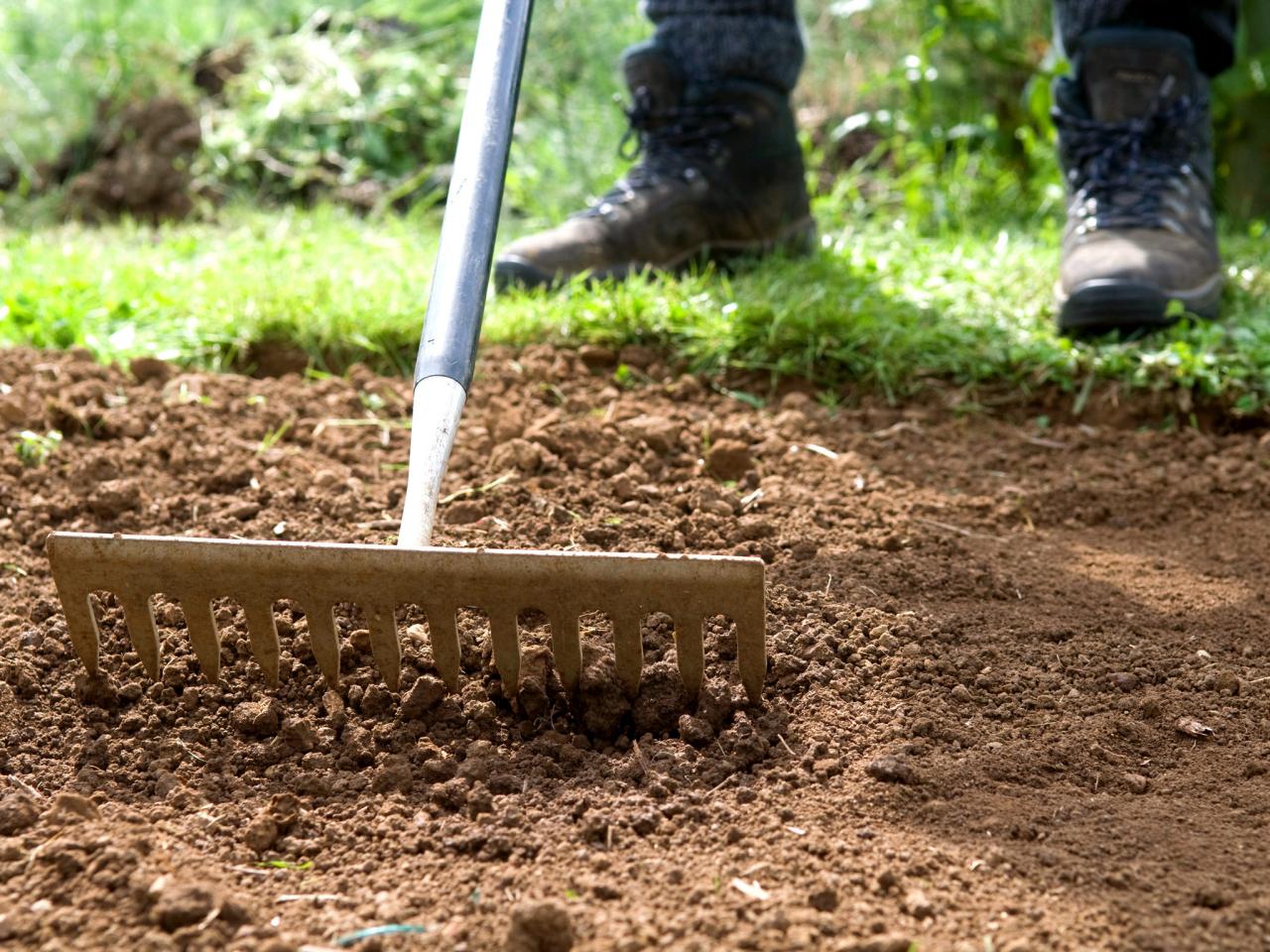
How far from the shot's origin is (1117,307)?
2.95 meters

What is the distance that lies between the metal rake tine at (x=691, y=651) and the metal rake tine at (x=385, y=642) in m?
0.37

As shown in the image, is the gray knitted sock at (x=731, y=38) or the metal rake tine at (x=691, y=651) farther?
the gray knitted sock at (x=731, y=38)

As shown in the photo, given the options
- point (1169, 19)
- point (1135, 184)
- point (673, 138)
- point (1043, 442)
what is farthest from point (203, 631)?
point (1169, 19)

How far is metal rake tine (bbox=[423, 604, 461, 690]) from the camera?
1.69m

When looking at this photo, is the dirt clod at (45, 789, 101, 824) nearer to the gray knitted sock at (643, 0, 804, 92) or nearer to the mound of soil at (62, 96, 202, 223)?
the gray knitted sock at (643, 0, 804, 92)

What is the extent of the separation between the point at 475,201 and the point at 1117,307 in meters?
1.58

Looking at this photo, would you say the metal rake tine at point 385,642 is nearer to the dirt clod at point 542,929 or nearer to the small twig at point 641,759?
the small twig at point 641,759

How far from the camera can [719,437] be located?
2.59 m

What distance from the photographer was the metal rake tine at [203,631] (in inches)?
67.9

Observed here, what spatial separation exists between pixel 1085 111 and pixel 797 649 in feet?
6.99

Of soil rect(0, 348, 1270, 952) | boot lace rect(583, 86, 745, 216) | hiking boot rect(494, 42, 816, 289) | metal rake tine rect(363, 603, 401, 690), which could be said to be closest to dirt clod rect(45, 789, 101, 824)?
soil rect(0, 348, 1270, 952)

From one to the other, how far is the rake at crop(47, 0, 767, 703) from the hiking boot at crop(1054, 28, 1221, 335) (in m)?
1.68

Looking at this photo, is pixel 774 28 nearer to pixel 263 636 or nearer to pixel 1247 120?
pixel 1247 120

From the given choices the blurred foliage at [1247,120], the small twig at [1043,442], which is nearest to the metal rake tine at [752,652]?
the small twig at [1043,442]
